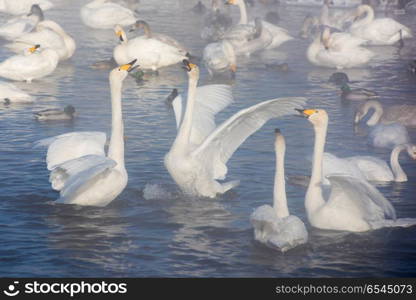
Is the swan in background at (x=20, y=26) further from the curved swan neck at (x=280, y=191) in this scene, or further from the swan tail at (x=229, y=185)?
the curved swan neck at (x=280, y=191)

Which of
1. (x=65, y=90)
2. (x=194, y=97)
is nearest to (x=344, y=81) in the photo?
(x=65, y=90)

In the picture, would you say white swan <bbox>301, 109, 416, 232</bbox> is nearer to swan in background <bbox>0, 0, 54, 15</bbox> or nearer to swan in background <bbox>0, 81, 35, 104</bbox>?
swan in background <bbox>0, 81, 35, 104</bbox>

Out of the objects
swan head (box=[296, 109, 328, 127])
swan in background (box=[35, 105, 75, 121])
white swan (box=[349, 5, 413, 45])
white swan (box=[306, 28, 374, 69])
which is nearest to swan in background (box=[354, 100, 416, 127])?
swan in background (box=[35, 105, 75, 121])

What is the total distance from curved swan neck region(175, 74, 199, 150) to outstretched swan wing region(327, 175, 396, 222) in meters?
2.45

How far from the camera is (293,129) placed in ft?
58.9

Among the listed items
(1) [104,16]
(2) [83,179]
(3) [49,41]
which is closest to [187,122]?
(2) [83,179]

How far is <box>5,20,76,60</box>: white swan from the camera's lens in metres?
24.7

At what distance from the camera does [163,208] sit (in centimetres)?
1370

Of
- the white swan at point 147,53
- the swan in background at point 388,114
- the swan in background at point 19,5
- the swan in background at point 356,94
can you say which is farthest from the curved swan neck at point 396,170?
the swan in background at point 19,5

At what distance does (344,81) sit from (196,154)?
358 inches

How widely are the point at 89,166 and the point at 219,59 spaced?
399 inches

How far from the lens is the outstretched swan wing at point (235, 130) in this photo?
524 inches

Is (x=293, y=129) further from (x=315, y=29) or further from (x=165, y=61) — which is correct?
(x=315, y=29)

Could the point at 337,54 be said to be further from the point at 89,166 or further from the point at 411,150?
the point at 89,166
